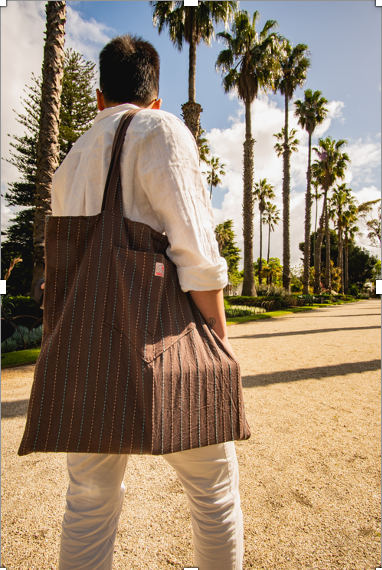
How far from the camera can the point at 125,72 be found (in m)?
1.09

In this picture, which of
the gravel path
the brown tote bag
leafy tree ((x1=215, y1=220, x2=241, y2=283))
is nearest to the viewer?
the brown tote bag

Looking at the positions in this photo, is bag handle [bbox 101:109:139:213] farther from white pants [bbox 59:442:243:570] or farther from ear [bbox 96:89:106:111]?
white pants [bbox 59:442:243:570]

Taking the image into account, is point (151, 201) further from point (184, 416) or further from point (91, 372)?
point (184, 416)

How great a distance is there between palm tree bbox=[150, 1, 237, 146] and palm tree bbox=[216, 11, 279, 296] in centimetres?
354

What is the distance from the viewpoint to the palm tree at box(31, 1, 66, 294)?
22.3 ft

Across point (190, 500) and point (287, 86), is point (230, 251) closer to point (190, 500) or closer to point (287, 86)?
point (287, 86)

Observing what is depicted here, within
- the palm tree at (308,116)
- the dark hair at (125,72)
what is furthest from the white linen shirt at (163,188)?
the palm tree at (308,116)

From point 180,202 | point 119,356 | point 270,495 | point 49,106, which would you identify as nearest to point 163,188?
point 180,202

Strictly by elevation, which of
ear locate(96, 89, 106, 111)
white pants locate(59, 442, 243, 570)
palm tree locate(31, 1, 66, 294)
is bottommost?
white pants locate(59, 442, 243, 570)

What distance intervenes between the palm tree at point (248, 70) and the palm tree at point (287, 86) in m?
4.71

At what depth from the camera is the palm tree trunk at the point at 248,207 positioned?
56.6 ft

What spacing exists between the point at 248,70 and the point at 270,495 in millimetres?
20904

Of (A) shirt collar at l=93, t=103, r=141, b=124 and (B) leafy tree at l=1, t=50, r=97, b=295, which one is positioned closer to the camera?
(A) shirt collar at l=93, t=103, r=141, b=124

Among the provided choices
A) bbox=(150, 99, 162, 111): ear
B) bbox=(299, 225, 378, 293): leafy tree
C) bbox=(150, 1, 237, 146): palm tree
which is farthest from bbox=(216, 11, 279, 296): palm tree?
bbox=(299, 225, 378, 293): leafy tree
